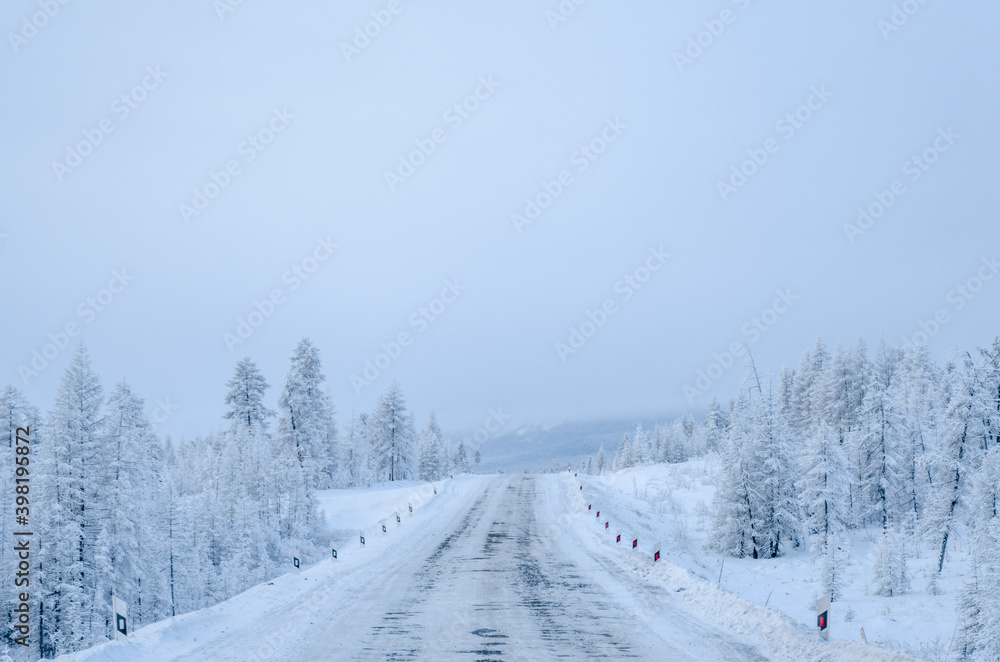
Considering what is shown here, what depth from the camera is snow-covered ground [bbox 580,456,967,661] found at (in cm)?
1752

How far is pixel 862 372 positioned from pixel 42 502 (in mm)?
58040

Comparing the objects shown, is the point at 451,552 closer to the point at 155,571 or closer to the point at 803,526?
the point at 155,571

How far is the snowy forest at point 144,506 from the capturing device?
74.4 ft

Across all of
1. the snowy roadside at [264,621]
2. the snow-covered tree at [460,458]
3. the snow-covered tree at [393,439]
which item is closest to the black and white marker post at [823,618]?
the snowy roadside at [264,621]

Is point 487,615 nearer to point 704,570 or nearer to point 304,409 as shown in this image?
point 704,570

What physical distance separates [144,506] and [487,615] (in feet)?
74.2

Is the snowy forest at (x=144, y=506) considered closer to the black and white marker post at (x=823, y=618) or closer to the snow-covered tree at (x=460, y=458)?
the black and white marker post at (x=823, y=618)

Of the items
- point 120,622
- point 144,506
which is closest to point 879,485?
point 120,622

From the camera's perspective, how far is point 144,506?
27875 mm

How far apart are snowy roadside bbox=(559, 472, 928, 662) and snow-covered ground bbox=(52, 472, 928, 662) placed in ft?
0.22

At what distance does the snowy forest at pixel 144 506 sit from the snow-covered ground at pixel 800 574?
850 inches

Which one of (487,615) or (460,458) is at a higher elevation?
(487,615)

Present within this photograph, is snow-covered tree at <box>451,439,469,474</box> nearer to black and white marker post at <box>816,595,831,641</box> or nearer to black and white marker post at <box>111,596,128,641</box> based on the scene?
black and white marker post at <box>111,596,128,641</box>

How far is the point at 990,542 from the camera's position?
20219 mm
